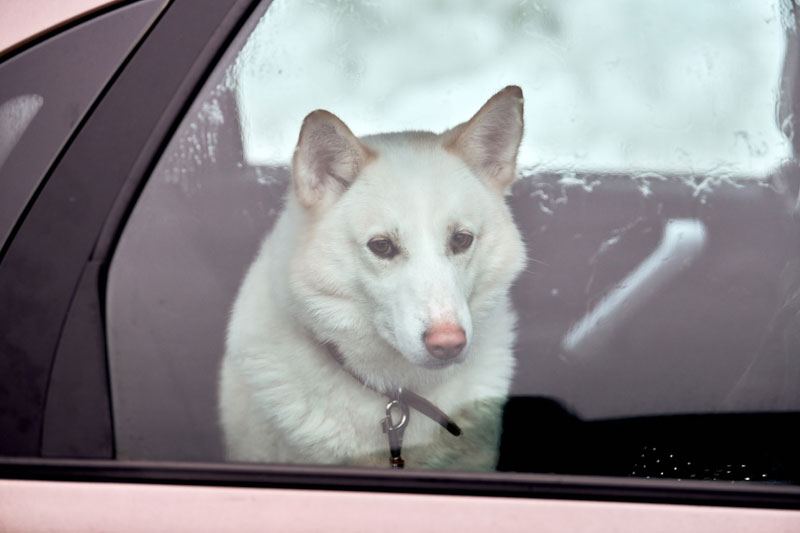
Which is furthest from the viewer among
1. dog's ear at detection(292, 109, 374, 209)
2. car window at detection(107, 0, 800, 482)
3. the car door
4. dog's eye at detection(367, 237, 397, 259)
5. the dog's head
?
dog's eye at detection(367, 237, 397, 259)

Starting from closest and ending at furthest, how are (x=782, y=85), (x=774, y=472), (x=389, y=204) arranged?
(x=774, y=472) < (x=782, y=85) < (x=389, y=204)

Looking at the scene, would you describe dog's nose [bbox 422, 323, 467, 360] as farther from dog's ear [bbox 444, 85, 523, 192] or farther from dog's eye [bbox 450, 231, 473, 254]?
dog's ear [bbox 444, 85, 523, 192]

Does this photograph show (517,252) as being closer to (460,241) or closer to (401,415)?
→ (460,241)

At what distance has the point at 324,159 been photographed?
1.72m

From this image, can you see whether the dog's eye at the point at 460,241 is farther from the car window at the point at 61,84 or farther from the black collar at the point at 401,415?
the car window at the point at 61,84

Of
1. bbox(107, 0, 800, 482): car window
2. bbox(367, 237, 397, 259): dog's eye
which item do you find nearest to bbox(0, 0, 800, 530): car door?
bbox(107, 0, 800, 482): car window

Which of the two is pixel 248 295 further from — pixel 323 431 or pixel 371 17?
pixel 371 17

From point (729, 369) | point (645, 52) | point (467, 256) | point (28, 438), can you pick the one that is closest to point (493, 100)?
point (645, 52)

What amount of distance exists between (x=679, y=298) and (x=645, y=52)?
1.70 ft

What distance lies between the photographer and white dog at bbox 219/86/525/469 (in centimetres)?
154

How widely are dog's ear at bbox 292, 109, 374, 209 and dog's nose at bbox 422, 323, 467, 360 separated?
41cm

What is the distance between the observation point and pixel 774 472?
1.48 metres

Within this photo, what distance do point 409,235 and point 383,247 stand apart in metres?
0.07

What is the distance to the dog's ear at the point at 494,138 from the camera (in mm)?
1562
